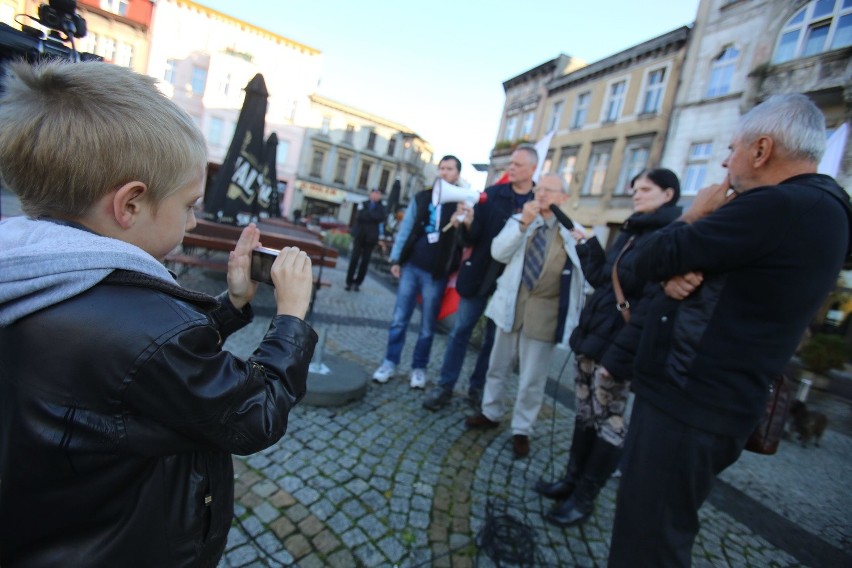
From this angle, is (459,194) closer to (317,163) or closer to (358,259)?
(358,259)

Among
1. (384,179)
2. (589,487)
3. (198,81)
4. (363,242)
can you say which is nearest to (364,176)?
(384,179)

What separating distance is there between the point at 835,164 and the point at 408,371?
168 inches

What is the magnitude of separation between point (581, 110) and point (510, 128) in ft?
21.2

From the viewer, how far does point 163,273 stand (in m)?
0.88

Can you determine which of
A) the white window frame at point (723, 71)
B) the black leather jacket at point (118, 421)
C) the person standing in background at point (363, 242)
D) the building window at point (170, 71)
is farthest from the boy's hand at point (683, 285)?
the building window at point (170, 71)

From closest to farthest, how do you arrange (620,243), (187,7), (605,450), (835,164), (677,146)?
(605,450), (620,243), (835,164), (677,146), (187,7)

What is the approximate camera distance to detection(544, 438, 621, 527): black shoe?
2.39 meters

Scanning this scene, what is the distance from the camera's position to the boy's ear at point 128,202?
2.83 feet

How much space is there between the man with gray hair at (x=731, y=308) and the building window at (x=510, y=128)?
83.4ft

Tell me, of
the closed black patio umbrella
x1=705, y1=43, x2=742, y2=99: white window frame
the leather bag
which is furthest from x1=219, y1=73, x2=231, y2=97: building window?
the leather bag

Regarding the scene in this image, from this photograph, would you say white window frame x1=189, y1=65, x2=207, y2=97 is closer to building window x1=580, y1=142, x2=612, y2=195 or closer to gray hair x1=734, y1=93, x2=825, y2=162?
building window x1=580, y1=142, x2=612, y2=195

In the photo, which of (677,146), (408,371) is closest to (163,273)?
(408,371)

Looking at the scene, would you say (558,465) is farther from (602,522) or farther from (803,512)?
(803,512)

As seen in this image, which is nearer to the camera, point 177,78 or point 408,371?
point 408,371
